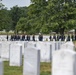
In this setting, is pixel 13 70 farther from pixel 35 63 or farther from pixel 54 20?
pixel 54 20

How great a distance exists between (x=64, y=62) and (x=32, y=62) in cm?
242

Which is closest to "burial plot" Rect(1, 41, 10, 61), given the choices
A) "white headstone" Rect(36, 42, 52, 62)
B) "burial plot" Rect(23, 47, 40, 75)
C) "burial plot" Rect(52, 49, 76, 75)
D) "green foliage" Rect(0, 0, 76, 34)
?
"white headstone" Rect(36, 42, 52, 62)

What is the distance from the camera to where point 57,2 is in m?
56.4

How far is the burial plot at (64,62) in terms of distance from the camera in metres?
8.91

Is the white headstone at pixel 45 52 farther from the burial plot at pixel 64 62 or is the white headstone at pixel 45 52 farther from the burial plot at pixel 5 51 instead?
the burial plot at pixel 64 62

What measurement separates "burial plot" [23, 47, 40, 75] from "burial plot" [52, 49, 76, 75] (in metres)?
1.97

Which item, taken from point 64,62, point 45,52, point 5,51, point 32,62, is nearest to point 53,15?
point 5,51

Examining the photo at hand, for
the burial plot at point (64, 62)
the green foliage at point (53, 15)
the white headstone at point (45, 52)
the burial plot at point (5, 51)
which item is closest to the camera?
the burial plot at point (64, 62)

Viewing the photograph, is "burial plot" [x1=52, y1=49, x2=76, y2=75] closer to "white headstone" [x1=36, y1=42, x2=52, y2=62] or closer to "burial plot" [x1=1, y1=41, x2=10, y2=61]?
"white headstone" [x1=36, y1=42, x2=52, y2=62]

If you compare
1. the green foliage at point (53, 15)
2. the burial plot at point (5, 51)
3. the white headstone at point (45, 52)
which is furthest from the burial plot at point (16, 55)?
the green foliage at point (53, 15)

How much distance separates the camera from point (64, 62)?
29.6ft

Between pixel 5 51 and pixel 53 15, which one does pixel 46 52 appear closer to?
pixel 5 51

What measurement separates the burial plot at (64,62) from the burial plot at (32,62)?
1.97 meters

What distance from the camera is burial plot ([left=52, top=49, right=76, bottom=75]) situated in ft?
29.2
